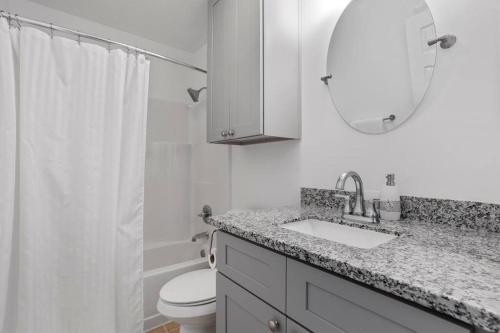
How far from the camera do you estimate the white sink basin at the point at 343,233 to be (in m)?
0.82

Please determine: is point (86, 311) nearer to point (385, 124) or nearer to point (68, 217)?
point (68, 217)

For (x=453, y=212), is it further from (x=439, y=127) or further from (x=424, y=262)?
(x=424, y=262)

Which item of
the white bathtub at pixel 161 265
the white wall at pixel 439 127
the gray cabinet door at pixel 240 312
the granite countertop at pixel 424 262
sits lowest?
the white bathtub at pixel 161 265

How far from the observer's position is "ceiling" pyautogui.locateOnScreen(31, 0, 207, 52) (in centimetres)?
173

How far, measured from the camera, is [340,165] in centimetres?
117

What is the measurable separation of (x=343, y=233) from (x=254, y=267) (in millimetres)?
381

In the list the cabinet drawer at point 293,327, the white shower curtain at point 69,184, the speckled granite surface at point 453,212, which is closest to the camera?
the cabinet drawer at point 293,327

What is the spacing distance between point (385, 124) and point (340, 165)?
270 mm

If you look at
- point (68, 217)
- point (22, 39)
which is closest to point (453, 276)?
point (68, 217)

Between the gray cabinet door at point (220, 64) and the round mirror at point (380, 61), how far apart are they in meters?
0.58

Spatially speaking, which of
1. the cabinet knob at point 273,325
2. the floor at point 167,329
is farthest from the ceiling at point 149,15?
the floor at point 167,329

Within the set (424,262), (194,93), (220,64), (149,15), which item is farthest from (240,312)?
(149,15)

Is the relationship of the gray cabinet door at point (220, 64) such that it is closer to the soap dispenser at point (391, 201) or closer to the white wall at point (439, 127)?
the white wall at point (439, 127)

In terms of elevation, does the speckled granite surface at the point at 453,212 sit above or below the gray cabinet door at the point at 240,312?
above
